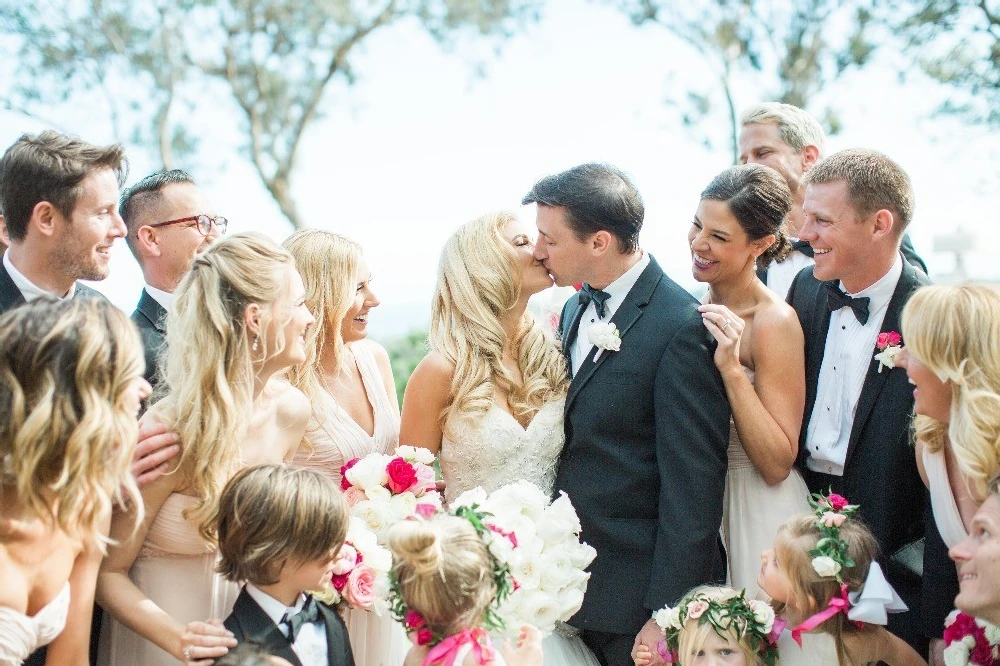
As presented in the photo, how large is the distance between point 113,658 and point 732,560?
274cm

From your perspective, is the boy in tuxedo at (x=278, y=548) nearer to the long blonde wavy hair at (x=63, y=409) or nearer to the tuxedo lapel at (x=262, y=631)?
the tuxedo lapel at (x=262, y=631)

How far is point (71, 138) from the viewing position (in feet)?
15.3

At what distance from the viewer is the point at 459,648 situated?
3363 millimetres

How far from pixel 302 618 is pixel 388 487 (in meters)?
0.91

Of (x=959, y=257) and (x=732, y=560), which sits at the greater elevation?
(x=732, y=560)

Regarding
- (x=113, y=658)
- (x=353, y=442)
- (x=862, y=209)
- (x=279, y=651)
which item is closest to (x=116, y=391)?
(x=279, y=651)

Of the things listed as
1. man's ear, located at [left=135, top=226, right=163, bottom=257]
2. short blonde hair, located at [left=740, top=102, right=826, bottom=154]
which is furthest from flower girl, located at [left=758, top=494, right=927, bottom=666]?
man's ear, located at [left=135, top=226, right=163, bottom=257]

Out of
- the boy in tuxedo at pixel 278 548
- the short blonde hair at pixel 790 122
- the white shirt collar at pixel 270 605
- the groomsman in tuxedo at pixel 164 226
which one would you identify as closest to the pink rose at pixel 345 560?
the boy in tuxedo at pixel 278 548

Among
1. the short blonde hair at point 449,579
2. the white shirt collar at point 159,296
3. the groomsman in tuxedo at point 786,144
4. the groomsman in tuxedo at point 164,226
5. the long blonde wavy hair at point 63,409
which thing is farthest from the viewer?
the groomsman in tuxedo at point 786,144

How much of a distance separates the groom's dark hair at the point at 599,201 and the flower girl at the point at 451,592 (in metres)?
1.72

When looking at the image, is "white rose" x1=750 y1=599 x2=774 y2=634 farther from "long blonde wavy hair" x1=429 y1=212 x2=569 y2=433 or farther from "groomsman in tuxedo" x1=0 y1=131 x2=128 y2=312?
"groomsman in tuxedo" x1=0 y1=131 x2=128 y2=312

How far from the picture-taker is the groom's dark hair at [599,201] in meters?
4.67

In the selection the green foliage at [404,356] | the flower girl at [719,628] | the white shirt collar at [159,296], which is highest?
the white shirt collar at [159,296]

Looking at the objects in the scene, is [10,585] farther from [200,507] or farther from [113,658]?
[113,658]
